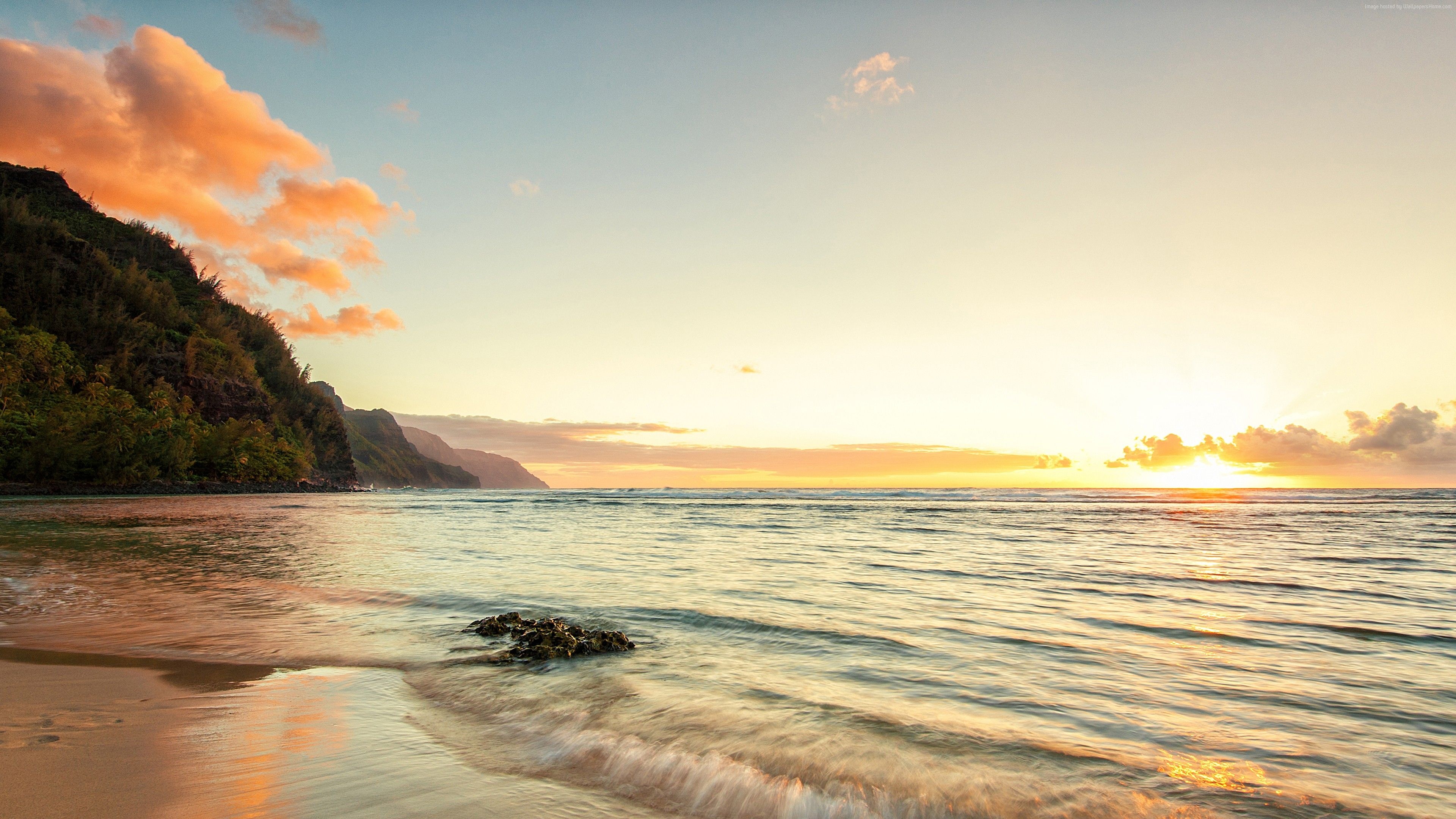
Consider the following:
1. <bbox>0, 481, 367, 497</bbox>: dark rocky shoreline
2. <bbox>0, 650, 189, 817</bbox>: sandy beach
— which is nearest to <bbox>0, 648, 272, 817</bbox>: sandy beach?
<bbox>0, 650, 189, 817</bbox>: sandy beach

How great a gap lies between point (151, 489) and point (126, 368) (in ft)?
68.0

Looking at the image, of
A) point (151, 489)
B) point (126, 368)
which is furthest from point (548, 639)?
point (126, 368)

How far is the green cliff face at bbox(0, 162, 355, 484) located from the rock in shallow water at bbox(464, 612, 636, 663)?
6394 centimetres

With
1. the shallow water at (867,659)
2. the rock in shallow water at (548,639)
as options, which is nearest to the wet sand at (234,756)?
the shallow water at (867,659)

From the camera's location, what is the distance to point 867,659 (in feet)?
22.1

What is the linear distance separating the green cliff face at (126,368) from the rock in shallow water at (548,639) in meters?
63.9

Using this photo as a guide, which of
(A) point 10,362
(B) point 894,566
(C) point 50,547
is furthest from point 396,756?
(A) point 10,362

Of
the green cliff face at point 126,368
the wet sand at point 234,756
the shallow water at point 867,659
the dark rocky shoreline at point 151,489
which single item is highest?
the green cliff face at point 126,368

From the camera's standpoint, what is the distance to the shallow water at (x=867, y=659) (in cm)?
393

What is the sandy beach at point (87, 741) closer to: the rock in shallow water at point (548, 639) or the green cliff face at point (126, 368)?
the rock in shallow water at point (548, 639)

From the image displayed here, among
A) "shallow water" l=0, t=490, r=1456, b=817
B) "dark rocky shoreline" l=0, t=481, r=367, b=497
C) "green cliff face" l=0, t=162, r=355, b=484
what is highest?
"green cliff face" l=0, t=162, r=355, b=484

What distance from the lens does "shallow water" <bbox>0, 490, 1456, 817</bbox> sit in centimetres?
393

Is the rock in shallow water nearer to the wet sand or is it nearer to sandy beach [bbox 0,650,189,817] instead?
the wet sand

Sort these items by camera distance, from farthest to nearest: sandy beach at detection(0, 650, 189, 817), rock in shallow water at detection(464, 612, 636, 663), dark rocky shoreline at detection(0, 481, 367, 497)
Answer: dark rocky shoreline at detection(0, 481, 367, 497) < rock in shallow water at detection(464, 612, 636, 663) < sandy beach at detection(0, 650, 189, 817)
